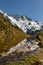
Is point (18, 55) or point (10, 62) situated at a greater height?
point (18, 55)

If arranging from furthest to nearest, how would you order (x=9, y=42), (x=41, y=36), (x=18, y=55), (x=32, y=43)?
(x=41, y=36), (x=32, y=43), (x=9, y=42), (x=18, y=55)

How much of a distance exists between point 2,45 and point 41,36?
8538 millimetres

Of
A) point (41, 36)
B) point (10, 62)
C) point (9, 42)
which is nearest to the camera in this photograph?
point (10, 62)

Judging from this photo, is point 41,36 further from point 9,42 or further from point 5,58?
point 5,58

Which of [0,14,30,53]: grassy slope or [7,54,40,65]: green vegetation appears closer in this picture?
[7,54,40,65]: green vegetation

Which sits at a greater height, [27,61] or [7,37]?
[7,37]

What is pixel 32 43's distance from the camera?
22.7 metres

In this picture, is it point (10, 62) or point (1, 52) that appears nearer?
point (10, 62)

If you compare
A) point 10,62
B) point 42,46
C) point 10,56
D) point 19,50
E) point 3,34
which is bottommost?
point 10,62

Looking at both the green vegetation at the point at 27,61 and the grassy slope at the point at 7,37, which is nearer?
the green vegetation at the point at 27,61

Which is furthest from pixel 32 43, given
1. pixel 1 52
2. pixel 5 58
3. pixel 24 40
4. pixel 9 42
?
pixel 5 58

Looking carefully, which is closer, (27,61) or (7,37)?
(27,61)

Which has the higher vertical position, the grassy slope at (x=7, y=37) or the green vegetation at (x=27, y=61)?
the grassy slope at (x=7, y=37)

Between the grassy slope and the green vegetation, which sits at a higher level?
the grassy slope
